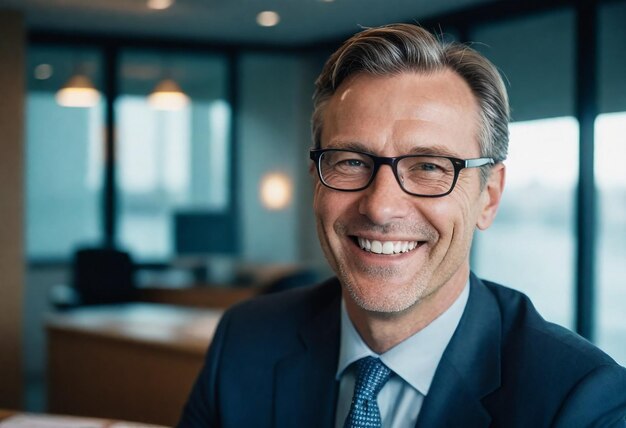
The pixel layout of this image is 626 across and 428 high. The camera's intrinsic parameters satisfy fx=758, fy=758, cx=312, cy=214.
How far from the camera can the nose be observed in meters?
1.25

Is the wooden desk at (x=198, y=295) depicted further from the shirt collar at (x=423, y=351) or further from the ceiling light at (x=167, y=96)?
the shirt collar at (x=423, y=351)

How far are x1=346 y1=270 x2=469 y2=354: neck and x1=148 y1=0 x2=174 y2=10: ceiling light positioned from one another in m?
5.73

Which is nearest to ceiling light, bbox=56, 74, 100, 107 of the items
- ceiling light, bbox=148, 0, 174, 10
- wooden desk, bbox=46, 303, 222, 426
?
ceiling light, bbox=148, 0, 174, 10

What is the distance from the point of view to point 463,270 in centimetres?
140

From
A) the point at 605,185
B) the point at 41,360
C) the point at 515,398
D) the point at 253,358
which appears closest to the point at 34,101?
the point at 41,360

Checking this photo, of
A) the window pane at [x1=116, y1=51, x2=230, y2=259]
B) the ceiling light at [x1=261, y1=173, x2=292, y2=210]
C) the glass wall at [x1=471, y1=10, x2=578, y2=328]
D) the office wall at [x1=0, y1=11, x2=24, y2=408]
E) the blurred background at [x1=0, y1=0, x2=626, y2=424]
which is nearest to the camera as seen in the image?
the blurred background at [x1=0, y1=0, x2=626, y2=424]

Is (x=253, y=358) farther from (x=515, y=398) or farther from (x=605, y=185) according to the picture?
(x=605, y=185)

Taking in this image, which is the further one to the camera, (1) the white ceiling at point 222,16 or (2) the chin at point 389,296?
(1) the white ceiling at point 222,16

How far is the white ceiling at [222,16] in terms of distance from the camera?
21.8 feet

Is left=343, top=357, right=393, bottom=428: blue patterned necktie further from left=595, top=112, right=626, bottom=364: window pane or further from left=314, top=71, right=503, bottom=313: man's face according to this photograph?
left=595, top=112, right=626, bottom=364: window pane

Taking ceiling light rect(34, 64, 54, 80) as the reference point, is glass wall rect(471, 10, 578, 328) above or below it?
below

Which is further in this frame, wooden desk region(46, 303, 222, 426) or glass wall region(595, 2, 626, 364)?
glass wall region(595, 2, 626, 364)

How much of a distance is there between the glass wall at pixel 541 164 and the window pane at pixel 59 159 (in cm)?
415

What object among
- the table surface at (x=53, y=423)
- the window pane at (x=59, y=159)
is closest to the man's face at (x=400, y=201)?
the table surface at (x=53, y=423)
